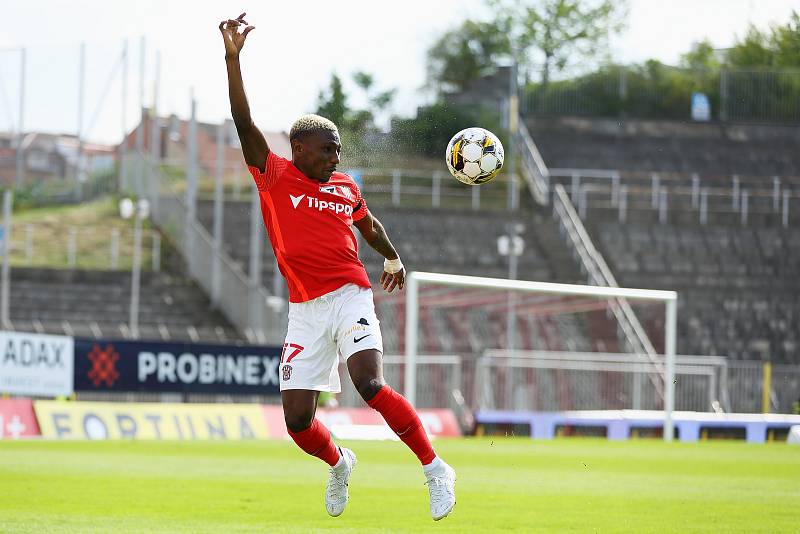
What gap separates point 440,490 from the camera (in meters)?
8.75

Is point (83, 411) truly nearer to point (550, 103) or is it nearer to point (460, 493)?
point (460, 493)

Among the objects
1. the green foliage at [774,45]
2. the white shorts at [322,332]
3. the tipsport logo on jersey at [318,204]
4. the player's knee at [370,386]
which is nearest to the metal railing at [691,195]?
the green foliage at [774,45]

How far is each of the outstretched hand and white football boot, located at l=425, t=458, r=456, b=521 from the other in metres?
2.94

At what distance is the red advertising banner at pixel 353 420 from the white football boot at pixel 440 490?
16159 mm

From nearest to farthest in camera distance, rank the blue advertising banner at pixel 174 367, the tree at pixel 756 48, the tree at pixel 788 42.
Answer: the tree at pixel 788 42, the blue advertising banner at pixel 174 367, the tree at pixel 756 48

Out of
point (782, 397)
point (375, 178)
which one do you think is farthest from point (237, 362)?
point (375, 178)

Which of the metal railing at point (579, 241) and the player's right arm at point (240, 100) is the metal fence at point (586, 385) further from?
the player's right arm at point (240, 100)

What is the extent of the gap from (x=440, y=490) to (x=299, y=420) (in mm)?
1053

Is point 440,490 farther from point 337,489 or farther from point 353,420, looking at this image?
point 353,420

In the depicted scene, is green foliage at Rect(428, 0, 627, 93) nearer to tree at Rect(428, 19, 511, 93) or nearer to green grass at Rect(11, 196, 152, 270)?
tree at Rect(428, 19, 511, 93)

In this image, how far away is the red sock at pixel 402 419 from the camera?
879 cm

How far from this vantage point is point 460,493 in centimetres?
1283

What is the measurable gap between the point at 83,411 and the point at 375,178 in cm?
2623

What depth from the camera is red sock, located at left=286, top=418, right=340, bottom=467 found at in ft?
30.2
